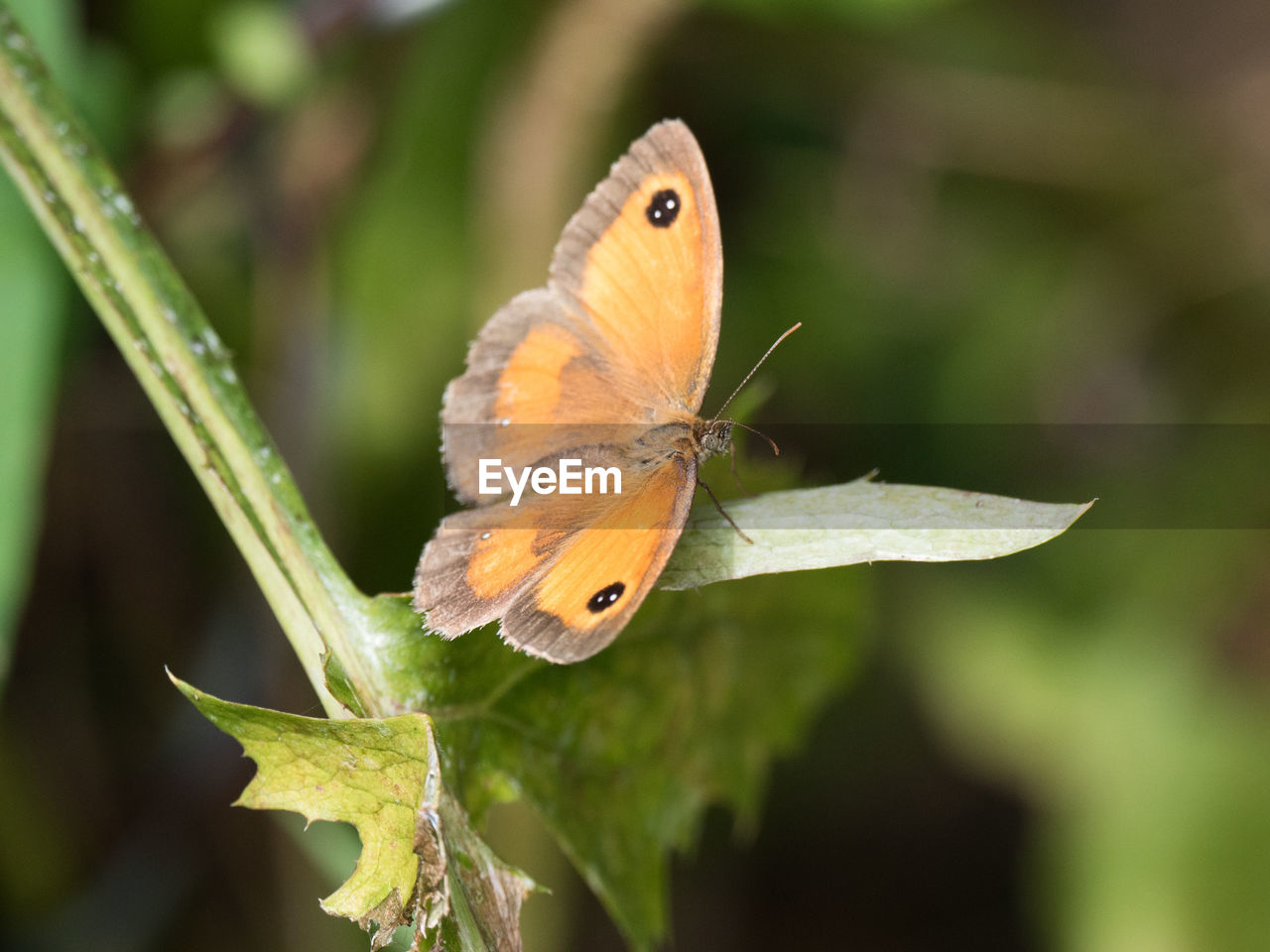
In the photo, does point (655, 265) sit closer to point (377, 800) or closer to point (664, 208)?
point (664, 208)

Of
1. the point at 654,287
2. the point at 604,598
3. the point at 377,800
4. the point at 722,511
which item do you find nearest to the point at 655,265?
the point at 654,287

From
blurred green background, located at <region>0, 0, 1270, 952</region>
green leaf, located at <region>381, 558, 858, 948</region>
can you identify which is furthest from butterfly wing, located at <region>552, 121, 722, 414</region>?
blurred green background, located at <region>0, 0, 1270, 952</region>

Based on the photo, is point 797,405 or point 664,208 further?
point 797,405

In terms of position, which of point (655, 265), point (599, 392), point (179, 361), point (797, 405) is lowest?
point (797, 405)

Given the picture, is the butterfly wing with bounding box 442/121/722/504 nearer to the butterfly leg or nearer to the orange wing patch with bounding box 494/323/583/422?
the orange wing patch with bounding box 494/323/583/422

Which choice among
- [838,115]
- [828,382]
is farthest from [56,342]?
[838,115]

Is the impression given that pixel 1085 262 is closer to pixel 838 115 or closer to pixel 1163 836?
pixel 838 115

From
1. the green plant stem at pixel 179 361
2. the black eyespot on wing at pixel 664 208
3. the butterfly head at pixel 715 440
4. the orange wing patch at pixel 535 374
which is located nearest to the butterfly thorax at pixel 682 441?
the butterfly head at pixel 715 440
